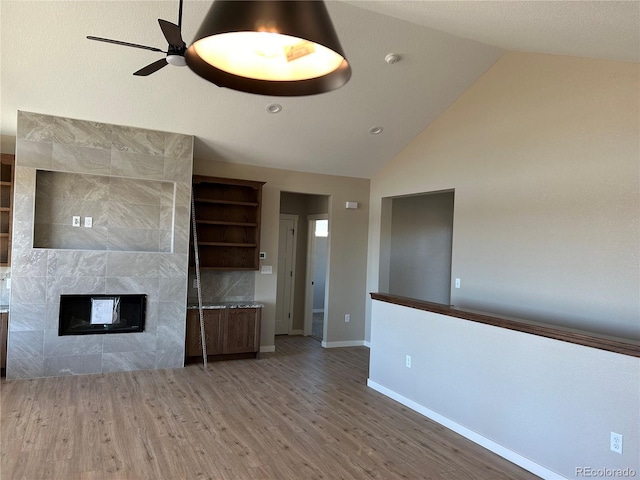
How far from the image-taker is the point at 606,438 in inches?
110

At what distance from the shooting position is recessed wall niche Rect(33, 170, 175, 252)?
17.1 feet

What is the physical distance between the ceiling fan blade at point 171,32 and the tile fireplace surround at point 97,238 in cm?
289

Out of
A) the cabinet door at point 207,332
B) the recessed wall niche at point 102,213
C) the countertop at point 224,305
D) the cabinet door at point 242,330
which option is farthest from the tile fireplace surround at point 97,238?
the cabinet door at point 242,330

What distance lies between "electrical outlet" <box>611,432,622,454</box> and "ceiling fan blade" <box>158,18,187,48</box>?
11.9 ft

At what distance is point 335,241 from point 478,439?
3.88 m

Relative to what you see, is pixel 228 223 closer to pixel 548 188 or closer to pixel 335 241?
pixel 335 241

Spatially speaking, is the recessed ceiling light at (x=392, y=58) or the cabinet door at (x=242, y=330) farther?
the cabinet door at (x=242, y=330)

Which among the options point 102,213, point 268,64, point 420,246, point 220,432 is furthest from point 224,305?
point 268,64

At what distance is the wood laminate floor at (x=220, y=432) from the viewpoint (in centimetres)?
308

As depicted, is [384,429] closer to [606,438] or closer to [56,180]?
[606,438]

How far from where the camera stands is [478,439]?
365 centimetres

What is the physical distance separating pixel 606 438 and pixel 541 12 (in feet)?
8.76

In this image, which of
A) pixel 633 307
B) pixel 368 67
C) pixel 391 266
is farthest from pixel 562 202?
pixel 391 266

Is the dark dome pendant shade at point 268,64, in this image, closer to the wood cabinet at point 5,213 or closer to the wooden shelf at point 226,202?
the wooden shelf at point 226,202
